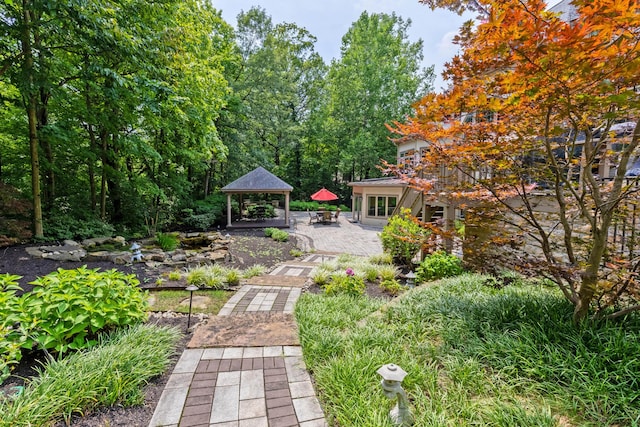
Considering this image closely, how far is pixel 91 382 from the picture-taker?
240cm

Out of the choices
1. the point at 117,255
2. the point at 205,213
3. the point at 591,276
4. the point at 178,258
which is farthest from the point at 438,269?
the point at 205,213

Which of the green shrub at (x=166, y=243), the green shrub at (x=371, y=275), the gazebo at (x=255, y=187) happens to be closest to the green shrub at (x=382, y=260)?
the green shrub at (x=371, y=275)

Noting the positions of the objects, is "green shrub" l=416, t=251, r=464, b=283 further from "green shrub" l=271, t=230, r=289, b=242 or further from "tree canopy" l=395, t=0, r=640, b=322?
"green shrub" l=271, t=230, r=289, b=242

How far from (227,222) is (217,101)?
614 centimetres

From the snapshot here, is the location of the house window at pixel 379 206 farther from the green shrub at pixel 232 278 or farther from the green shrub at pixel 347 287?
the green shrub at pixel 232 278

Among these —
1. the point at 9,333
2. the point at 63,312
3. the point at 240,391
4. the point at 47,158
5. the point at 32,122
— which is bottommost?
the point at 240,391

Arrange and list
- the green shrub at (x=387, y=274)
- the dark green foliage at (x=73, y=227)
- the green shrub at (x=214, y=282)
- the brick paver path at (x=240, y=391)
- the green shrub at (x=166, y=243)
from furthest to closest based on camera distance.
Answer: the green shrub at (x=166, y=243), the dark green foliage at (x=73, y=227), the green shrub at (x=387, y=274), the green shrub at (x=214, y=282), the brick paver path at (x=240, y=391)

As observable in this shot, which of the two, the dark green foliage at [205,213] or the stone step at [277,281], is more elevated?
the dark green foliage at [205,213]

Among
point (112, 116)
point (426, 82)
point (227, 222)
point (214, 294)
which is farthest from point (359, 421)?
point (426, 82)

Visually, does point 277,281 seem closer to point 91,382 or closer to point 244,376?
point 244,376

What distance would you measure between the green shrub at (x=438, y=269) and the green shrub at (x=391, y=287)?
60 cm

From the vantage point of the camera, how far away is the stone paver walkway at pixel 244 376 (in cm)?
228

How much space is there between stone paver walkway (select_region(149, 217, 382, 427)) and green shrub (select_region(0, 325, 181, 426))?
28 cm

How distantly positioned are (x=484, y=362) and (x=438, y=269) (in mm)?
3073
